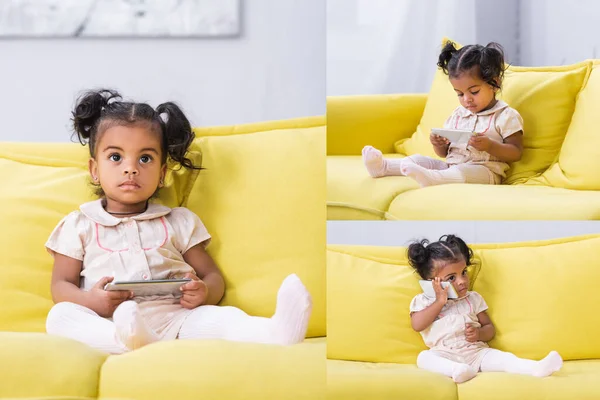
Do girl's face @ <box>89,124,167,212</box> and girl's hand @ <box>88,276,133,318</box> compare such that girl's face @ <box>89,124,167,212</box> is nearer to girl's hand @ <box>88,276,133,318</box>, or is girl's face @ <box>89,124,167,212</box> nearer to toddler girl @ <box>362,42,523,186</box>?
girl's hand @ <box>88,276,133,318</box>

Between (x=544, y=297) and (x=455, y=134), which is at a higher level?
(x=455, y=134)

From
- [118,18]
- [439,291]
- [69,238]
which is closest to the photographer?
[439,291]

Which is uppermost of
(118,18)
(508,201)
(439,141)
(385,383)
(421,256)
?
(118,18)

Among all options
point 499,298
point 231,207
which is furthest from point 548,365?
point 231,207

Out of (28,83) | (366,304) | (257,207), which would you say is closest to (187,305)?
(257,207)

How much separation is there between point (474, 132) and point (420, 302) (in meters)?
0.36

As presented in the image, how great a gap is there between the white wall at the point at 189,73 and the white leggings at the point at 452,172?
18.9 inches

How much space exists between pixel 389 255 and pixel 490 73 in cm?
42

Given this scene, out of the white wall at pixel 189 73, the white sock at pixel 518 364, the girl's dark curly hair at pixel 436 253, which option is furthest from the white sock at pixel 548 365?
the white wall at pixel 189 73

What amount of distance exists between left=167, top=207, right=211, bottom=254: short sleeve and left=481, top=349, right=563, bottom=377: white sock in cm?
64

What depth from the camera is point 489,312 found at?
151 centimetres

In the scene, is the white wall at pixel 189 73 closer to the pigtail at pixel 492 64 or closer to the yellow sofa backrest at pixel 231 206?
the yellow sofa backrest at pixel 231 206

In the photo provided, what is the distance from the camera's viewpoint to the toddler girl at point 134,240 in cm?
155

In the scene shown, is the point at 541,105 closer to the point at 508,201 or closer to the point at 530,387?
the point at 508,201
